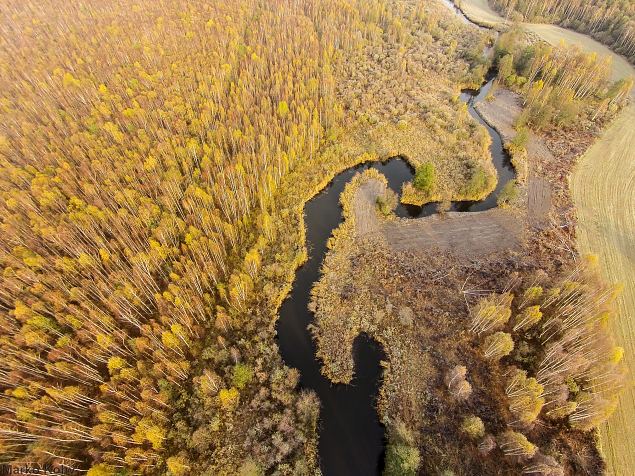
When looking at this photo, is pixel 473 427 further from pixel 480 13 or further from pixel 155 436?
pixel 480 13

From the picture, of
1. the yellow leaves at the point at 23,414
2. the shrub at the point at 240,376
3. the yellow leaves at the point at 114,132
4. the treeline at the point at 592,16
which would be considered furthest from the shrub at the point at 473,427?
the treeline at the point at 592,16

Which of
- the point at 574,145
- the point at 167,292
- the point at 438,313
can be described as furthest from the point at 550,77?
the point at 167,292

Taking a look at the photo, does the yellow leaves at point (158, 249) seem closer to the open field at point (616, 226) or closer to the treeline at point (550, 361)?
the treeline at point (550, 361)

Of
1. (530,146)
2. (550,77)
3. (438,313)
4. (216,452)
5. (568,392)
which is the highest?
(550,77)

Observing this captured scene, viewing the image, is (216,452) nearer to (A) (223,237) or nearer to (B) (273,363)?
(B) (273,363)

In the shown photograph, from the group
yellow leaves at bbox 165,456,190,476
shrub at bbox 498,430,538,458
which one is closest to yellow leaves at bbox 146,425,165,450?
yellow leaves at bbox 165,456,190,476

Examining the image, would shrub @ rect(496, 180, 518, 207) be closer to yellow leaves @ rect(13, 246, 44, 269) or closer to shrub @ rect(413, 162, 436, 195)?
shrub @ rect(413, 162, 436, 195)
